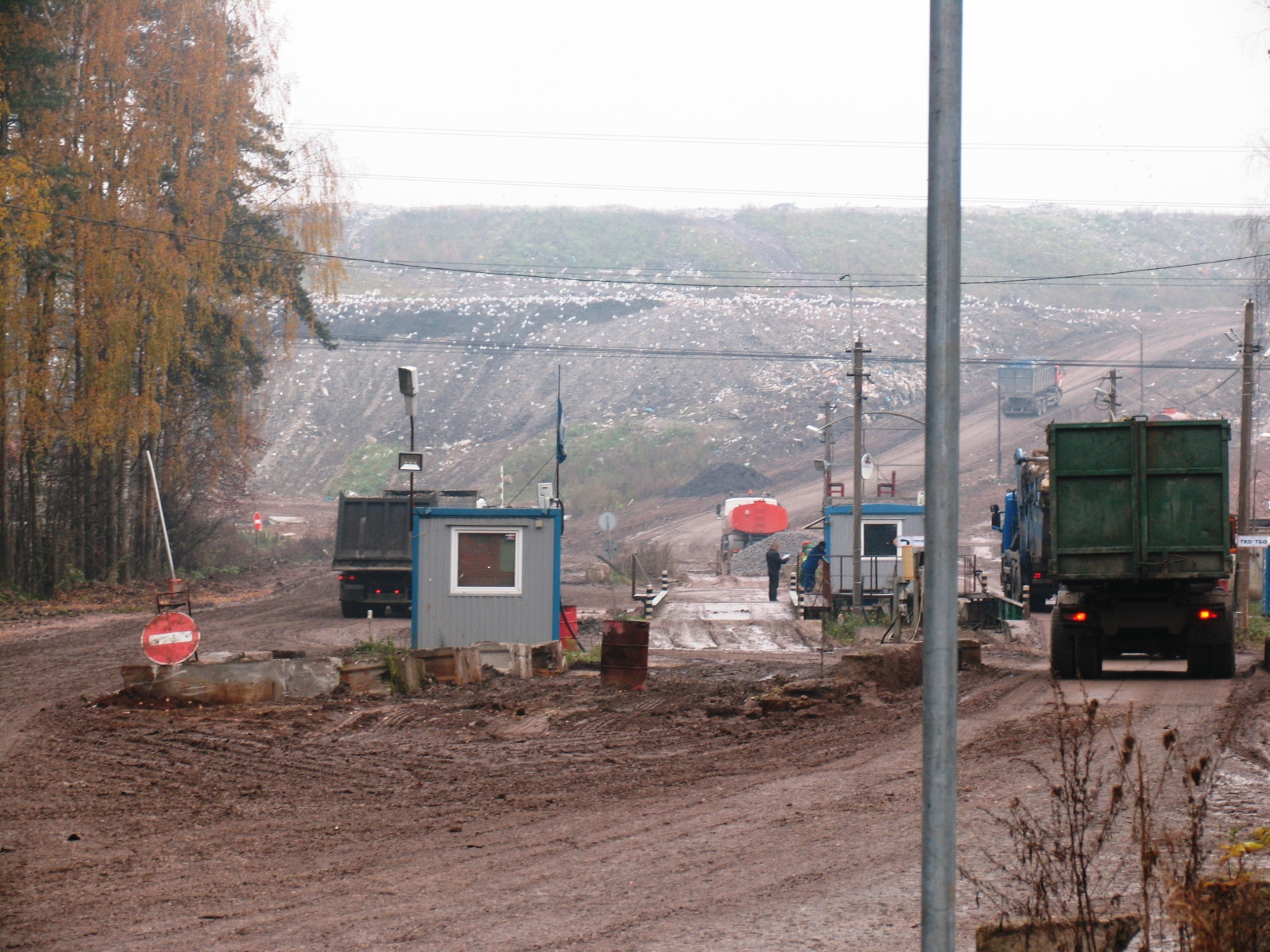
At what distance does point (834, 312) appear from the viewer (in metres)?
90.5

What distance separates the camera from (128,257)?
31.0 metres

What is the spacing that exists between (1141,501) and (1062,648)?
2.24 meters

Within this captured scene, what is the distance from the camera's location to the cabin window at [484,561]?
19.4 meters

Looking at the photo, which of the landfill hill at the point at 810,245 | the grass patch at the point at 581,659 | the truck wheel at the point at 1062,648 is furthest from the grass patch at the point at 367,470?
the truck wheel at the point at 1062,648

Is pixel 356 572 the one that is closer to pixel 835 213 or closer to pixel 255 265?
pixel 255 265

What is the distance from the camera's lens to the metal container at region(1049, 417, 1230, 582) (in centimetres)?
1553

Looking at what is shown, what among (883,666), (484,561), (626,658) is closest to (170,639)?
(626,658)

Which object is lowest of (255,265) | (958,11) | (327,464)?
(327,464)

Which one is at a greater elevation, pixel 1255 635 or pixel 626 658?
pixel 626 658

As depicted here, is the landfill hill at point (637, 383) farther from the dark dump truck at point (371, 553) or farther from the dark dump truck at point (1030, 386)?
the dark dump truck at point (371, 553)

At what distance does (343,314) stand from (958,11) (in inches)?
3660

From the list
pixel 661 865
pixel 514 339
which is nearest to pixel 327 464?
pixel 514 339

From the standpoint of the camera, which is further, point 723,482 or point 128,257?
point 723,482

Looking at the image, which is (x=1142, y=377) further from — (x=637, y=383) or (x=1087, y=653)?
(x=1087, y=653)
